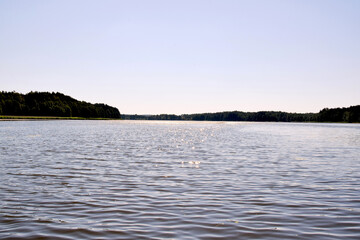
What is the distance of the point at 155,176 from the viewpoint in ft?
61.2

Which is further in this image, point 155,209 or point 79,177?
point 79,177

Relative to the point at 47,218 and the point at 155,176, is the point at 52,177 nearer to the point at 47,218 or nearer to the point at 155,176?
the point at 155,176

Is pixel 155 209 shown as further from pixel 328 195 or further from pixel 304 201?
pixel 328 195

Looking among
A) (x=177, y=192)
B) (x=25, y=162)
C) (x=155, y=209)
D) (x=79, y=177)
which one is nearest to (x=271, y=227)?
(x=155, y=209)

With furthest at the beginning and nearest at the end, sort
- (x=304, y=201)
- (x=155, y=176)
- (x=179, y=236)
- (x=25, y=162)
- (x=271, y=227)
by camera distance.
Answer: (x=25, y=162)
(x=155, y=176)
(x=304, y=201)
(x=271, y=227)
(x=179, y=236)

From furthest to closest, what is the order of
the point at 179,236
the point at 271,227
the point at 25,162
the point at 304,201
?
1. the point at 25,162
2. the point at 304,201
3. the point at 271,227
4. the point at 179,236

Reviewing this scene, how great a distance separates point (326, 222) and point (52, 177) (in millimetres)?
12749

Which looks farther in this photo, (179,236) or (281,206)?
(281,206)

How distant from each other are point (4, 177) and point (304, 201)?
13.4m

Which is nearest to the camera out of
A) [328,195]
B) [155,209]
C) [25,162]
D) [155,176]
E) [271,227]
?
[271,227]

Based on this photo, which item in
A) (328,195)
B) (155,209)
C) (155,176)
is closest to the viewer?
(155,209)

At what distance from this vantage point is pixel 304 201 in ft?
43.0

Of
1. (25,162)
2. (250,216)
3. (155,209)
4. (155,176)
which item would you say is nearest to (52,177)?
(155,176)

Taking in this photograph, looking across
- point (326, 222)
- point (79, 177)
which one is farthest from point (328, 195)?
point (79, 177)
